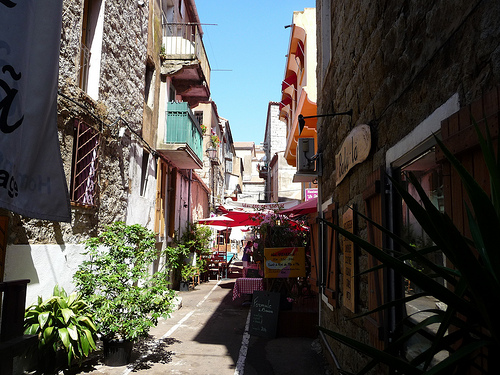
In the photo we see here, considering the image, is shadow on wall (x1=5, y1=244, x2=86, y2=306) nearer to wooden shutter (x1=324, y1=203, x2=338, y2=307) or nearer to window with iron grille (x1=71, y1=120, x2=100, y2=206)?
window with iron grille (x1=71, y1=120, x2=100, y2=206)

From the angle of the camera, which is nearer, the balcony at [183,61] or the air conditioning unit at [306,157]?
the air conditioning unit at [306,157]

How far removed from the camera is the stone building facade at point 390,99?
2.18 metres

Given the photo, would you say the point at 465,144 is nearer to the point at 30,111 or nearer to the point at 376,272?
the point at 376,272

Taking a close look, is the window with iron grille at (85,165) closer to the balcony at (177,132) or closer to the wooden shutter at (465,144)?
the balcony at (177,132)

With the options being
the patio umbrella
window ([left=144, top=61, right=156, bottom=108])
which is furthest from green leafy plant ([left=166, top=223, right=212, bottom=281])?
window ([left=144, top=61, right=156, bottom=108])

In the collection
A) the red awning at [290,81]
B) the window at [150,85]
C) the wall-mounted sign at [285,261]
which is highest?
the red awning at [290,81]

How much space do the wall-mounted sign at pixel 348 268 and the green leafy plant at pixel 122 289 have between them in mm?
2667

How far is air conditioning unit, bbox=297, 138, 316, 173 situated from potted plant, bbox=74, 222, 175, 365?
3433 mm

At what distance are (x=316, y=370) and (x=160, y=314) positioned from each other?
2358mm

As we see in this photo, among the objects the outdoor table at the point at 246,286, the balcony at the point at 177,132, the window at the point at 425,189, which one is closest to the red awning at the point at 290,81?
the balcony at the point at 177,132

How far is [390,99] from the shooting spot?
143 inches

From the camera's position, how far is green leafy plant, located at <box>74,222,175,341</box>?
597 cm

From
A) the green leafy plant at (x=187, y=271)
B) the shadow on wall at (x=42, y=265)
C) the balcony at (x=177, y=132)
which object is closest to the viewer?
the shadow on wall at (x=42, y=265)

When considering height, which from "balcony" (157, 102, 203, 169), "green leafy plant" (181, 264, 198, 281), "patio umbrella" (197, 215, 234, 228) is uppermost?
"balcony" (157, 102, 203, 169)
